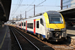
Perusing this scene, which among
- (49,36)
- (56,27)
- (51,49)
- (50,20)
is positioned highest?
(50,20)

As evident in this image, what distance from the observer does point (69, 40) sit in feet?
35.2

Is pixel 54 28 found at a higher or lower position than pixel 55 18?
lower

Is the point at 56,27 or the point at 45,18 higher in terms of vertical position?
the point at 45,18

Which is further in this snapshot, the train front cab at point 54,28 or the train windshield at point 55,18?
the train windshield at point 55,18

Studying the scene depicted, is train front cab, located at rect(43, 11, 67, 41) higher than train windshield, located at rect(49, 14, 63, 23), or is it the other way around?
train windshield, located at rect(49, 14, 63, 23)

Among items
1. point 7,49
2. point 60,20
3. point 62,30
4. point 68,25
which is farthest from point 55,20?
point 68,25

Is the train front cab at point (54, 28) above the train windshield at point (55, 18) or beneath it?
beneath

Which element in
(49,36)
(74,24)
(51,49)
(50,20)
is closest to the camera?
(51,49)

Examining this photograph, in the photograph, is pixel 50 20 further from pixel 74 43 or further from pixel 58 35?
pixel 74 43

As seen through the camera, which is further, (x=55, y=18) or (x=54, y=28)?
(x=55, y=18)

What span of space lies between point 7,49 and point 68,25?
1036 inches

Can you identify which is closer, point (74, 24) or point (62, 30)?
point (62, 30)

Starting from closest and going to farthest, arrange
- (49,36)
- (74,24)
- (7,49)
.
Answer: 1. (7,49)
2. (49,36)
3. (74,24)

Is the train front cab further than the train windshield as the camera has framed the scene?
No
